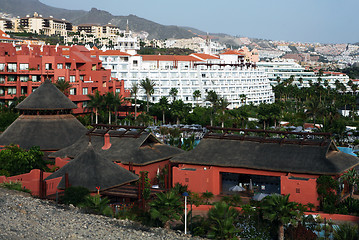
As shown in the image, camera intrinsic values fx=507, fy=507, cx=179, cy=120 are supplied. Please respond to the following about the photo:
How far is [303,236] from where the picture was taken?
2664 cm

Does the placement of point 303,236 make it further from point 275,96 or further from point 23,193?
point 275,96

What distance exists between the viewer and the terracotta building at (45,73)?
263ft

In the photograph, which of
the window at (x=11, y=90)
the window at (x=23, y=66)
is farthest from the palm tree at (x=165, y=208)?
the window at (x=23, y=66)

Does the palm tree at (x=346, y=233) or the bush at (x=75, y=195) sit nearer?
the palm tree at (x=346, y=233)

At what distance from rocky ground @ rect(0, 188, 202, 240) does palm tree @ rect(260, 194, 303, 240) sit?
4346mm

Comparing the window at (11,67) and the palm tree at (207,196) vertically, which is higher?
the window at (11,67)

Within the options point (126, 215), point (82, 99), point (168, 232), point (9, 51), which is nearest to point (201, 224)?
point (168, 232)

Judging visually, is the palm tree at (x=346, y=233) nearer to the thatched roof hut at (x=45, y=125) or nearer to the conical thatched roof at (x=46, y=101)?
the thatched roof hut at (x=45, y=125)

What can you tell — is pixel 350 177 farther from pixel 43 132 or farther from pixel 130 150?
pixel 43 132

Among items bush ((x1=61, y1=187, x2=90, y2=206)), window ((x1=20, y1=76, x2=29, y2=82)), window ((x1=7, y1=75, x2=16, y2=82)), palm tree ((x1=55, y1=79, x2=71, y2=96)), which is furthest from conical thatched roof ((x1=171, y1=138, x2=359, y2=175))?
window ((x1=7, y1=75, x2=16, y2=82))

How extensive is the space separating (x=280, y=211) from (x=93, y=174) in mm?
12386

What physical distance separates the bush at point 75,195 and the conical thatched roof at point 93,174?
95 centimetres

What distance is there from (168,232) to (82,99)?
6002cm

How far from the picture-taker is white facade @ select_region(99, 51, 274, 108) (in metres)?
119
